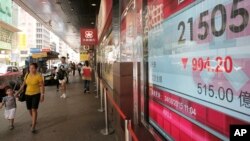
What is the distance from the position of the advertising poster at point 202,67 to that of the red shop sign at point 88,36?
1867cm

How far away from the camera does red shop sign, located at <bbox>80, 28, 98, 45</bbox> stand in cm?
2153

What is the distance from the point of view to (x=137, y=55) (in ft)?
14.7

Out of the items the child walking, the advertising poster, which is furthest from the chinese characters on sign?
the child walking

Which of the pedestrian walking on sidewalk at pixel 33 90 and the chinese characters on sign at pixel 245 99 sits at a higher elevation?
the chinese characters on sign at pixel 245 99

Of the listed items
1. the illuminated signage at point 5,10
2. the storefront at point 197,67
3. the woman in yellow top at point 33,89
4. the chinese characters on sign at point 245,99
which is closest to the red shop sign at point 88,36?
the woman in yellow top at point 33,89

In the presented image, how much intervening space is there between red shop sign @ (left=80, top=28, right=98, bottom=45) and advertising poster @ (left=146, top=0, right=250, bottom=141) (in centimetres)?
1867

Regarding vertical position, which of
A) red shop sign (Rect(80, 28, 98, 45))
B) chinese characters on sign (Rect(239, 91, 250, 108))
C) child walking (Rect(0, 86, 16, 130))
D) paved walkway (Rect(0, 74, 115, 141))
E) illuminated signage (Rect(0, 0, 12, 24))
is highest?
illuminated signage (Rect(0, 0, 12, 24))

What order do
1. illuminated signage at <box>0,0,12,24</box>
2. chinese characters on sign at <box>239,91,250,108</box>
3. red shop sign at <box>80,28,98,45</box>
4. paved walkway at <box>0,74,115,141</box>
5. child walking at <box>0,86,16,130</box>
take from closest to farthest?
chinese characters on sign at <box>239,91,250,108</box>
paved walkway at <box>0,74,115,141</box>
child walking at <box>0,86,16,130</box>
red shop sign at <box>80,28,98,45</box>
illuminated signage at <box>0,0,12,24</box>

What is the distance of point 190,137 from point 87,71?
45.9 ft

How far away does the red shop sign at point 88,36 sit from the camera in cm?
2153

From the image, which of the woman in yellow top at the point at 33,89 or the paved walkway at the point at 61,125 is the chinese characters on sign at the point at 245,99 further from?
the woman in yellow top at the point at 33,89

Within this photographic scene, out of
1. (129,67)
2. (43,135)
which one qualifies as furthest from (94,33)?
(129,67)

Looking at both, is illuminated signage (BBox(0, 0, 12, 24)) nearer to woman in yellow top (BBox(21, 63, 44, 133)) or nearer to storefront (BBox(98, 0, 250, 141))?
woman in yellow top (BBox(21, 63, 44, 133))

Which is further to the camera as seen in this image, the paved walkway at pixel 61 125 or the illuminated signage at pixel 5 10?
the illuminated signage at pixel 5 10
